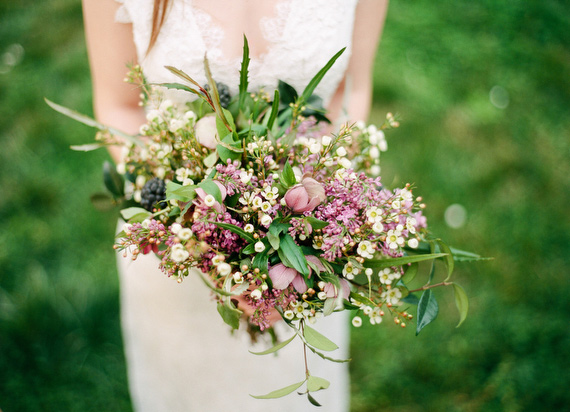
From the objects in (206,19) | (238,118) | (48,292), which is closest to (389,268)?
(238,118)

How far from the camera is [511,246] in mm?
2826

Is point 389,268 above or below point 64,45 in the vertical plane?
below

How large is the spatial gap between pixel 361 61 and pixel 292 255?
1039 millimetres

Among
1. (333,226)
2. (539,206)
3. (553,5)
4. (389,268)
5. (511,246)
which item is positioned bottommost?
(511,246)

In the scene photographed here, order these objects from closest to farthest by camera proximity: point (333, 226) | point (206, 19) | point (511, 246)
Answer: point (333, 226) < point (206, 19) < point (511, 246)

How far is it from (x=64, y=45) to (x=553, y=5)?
3.93 meters

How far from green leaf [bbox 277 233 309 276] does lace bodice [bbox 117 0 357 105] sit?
2.10ft

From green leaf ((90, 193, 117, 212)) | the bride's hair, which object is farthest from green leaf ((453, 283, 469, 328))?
the bride's hair

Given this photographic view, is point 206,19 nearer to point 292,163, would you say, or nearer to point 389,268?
point 292,163

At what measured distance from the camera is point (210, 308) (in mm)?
1670

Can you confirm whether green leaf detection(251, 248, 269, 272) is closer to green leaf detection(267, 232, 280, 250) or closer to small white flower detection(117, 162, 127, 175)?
green leaf detection(267, 232, 280, 250)

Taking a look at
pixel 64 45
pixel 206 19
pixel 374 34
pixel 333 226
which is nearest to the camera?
pixel 333 226

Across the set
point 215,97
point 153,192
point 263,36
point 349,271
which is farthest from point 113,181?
point 349,271

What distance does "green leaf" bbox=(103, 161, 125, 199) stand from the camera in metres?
1.34
